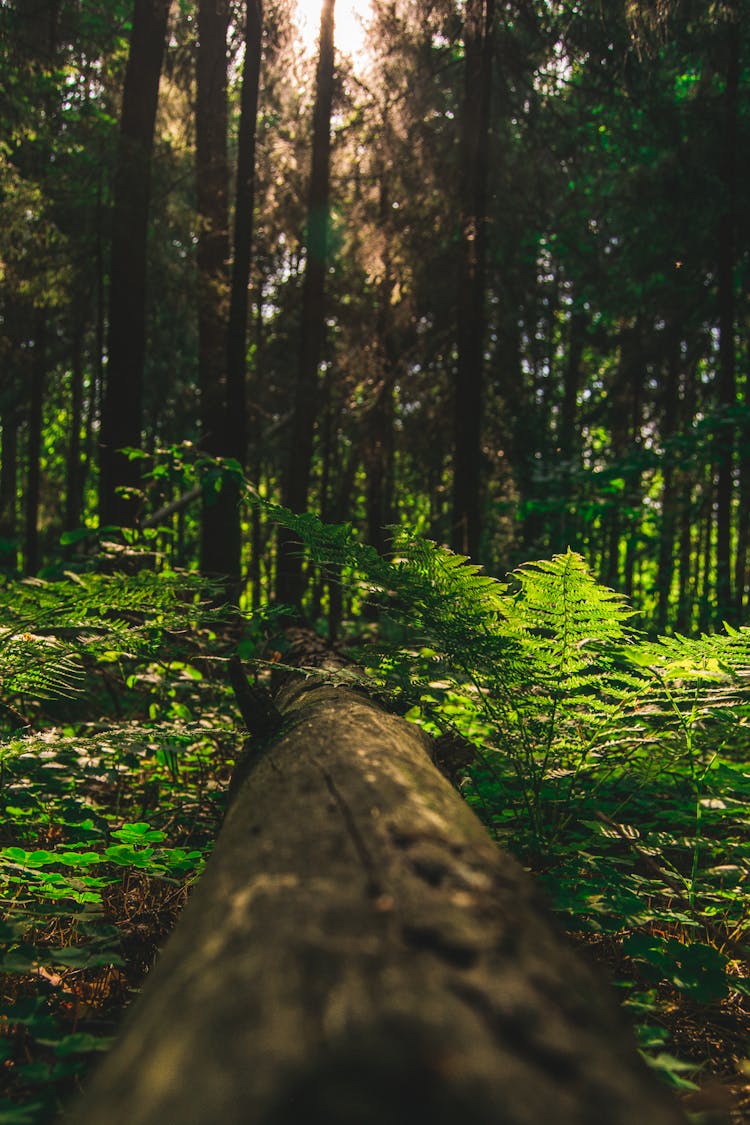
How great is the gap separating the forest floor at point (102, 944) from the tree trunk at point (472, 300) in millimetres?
5842

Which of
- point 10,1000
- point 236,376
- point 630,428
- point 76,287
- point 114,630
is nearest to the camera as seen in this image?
point 10,1000

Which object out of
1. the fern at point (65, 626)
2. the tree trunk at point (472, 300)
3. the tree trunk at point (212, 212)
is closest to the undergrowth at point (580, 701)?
the fern at point (65, 626)

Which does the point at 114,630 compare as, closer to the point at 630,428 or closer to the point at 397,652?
the point at 397,652

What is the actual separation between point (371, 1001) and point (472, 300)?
946cm

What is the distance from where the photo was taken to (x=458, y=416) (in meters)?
9.22

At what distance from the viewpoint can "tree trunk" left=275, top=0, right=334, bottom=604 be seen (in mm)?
10344

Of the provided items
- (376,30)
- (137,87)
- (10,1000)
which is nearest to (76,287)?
(137,87)

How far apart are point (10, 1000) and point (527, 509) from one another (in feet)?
22.7

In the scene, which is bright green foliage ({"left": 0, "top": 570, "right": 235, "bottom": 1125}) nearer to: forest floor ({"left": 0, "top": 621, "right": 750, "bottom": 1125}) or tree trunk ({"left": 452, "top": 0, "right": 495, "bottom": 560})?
forest floor ({"left": 0, "top": 621, "right": 750, "bottom": 1125})

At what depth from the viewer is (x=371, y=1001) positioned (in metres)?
0.92

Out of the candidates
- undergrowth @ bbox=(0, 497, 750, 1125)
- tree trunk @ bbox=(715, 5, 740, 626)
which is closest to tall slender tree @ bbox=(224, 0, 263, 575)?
undergrowth @ bbox=(0, 497, 750, 1125)

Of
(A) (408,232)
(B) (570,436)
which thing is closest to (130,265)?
(A) (408,232)

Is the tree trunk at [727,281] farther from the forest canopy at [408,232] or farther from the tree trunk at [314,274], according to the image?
the tree trunk at [314,274]

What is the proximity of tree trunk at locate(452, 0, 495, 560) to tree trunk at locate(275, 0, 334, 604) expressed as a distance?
7.37ft
